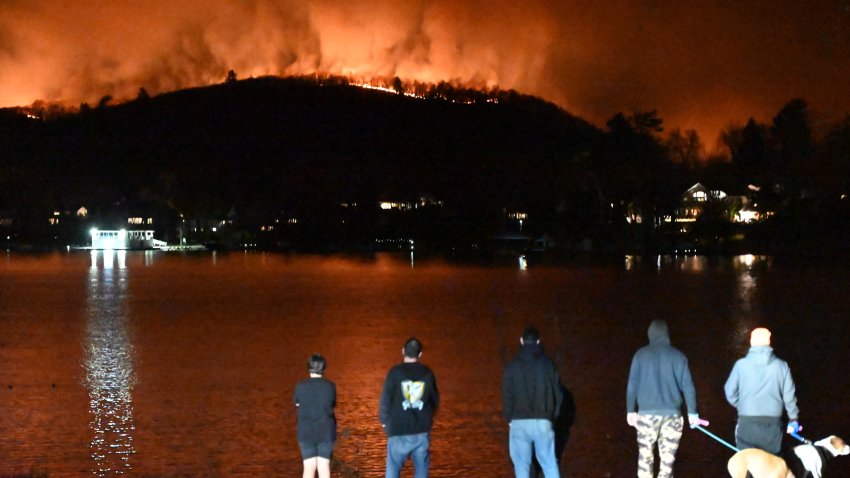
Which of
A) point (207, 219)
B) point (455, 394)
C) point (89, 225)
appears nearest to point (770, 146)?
point (207, 219)

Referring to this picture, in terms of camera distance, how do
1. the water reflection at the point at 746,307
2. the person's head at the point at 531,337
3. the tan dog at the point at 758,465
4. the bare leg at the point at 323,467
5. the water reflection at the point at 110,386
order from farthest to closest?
the water reflection at the point at 746,307 < the water reflection at the point at 110,386 < the bare leg at the point at 323,467 < the person's head at the point at 531,337 < the tan dog at the point at 758,465

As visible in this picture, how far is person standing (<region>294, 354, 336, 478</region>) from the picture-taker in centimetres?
1013

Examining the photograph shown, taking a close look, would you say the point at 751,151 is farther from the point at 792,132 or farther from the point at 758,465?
the point at 758,465

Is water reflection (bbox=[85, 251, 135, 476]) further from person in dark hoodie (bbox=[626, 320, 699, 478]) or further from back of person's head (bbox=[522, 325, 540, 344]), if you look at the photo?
person in dark hoodie (bbox=[626, 320, 699, 478])

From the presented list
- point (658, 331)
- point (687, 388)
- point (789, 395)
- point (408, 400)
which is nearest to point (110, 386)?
point (408, 400)

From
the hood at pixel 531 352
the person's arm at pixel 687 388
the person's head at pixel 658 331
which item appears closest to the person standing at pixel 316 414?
the hood at pixel 531 352

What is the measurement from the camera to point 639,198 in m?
128

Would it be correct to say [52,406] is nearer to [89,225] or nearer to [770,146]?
[770,146]

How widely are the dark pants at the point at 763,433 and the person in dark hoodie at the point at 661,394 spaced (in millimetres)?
504

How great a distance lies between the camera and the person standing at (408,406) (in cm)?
984

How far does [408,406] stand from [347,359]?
15671mm

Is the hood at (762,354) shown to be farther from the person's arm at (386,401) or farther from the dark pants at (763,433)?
the person's arm at (386,401)

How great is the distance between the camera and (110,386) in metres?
21.1

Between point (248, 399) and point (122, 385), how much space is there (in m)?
3.44
